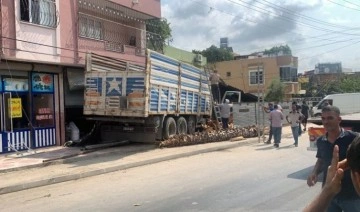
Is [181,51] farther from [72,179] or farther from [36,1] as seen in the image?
[72,179]

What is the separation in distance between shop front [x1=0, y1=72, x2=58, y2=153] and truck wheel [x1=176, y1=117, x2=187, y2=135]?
455cm

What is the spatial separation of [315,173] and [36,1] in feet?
42.2

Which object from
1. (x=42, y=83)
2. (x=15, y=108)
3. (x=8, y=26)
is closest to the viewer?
(x=8, y=26)

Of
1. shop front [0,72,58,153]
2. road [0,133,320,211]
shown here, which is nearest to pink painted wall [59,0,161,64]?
A: shop front [0,72,58,153]

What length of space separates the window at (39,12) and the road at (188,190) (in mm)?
6353

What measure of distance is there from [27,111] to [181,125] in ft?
18.9

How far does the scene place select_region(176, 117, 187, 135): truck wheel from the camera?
59.3ft

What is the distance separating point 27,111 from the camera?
51.5ft

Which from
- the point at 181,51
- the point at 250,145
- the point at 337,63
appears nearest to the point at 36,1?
the point at 250,145

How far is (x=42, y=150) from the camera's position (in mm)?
15500

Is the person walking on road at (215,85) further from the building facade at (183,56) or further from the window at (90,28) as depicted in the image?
the building facade at (183,56)

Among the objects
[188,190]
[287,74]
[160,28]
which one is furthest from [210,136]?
[287,74]

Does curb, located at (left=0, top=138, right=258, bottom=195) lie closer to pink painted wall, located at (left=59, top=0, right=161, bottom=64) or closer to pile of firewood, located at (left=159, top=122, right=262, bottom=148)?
pile of firewood, located at (left=159, top=122, right=262, bottom=148)

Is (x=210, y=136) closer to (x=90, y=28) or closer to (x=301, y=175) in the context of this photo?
(x=90, y=28)
